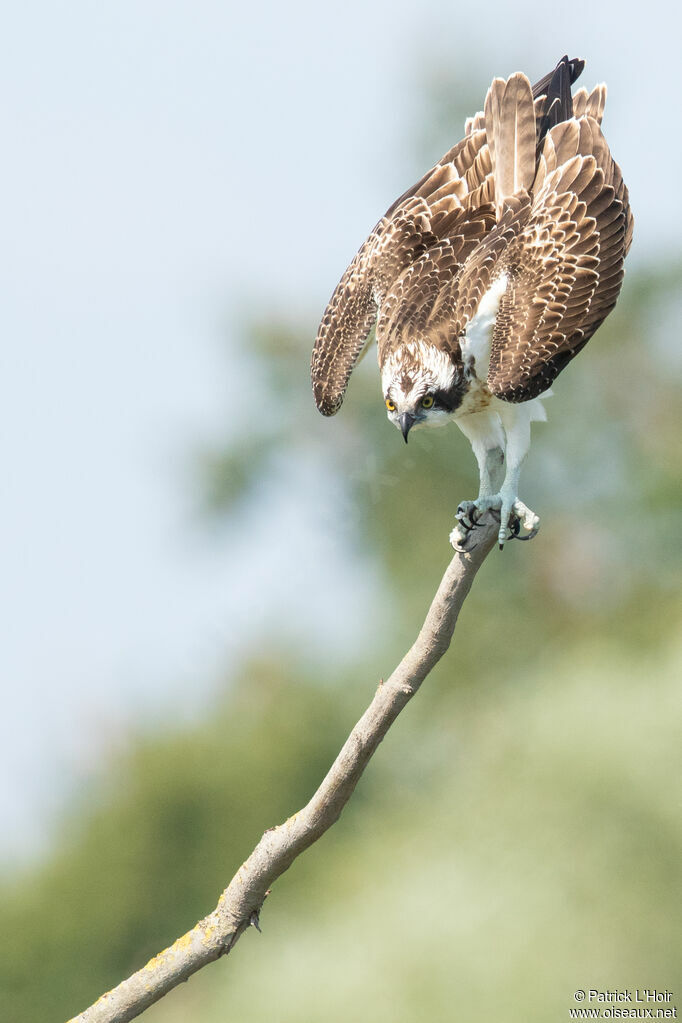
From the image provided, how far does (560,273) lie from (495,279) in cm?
26

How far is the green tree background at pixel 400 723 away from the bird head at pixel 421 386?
26.4 ft

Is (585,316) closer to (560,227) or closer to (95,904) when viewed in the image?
(560,227)

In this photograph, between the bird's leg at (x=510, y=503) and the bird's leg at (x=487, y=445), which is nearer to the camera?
the bird's leg at (x=510, y=503)

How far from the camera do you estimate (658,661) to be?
13375mm

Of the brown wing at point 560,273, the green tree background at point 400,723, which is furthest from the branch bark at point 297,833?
the green tree background at point 400,723

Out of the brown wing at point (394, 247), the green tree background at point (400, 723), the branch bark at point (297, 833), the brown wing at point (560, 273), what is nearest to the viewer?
the branch bark at point (297, 833)

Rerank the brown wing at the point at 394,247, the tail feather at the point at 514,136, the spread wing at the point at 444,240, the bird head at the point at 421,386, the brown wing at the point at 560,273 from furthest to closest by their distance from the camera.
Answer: the brown wing at the point at 394,247
the tail feather at the point at 514,136
the spread wing at the point at 444,240
the bird head at the point at 421,386
the brown wing at the point at 560,273

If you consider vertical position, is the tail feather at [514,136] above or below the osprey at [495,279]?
above

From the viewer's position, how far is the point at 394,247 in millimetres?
4922

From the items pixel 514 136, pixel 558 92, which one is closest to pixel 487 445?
pixel 514 136

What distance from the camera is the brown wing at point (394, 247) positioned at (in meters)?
4.90

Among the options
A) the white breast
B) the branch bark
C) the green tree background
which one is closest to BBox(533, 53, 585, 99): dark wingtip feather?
the white breast

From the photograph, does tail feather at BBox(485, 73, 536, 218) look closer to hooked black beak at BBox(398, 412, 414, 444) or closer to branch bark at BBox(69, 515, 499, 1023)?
hooked black beak at BBox(398, 412, 414, 444)

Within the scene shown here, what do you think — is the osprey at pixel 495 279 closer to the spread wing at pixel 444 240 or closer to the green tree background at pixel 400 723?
the spread wing at pixel 444 240
